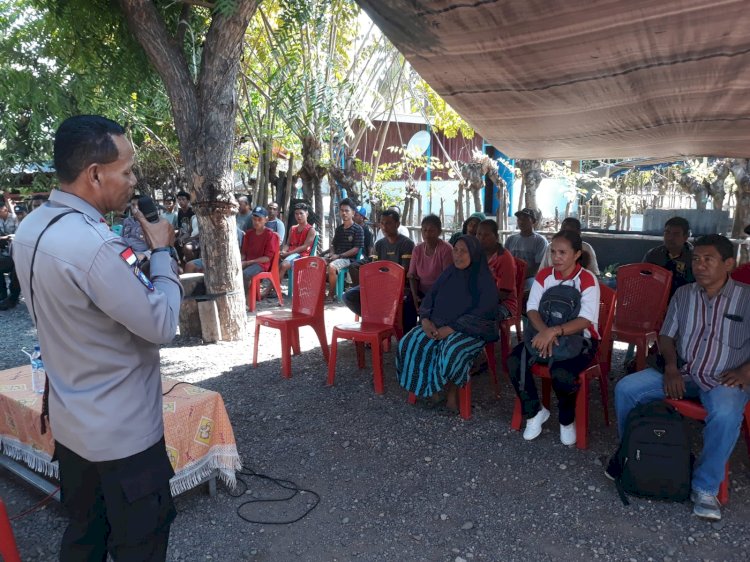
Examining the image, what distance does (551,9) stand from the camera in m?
2.36

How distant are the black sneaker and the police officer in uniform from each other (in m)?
2.38

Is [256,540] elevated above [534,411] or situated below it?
below

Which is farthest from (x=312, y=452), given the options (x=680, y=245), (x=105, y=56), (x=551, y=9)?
(x=105, y=56)

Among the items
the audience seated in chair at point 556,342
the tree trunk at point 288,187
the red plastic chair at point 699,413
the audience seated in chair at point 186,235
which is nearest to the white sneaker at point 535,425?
the audience seated in chair at point 556,342

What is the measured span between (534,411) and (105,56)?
5.57 m

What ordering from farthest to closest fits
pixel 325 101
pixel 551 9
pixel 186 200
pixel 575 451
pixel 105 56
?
pixel 186 200 → pixel 325 101 → pixel 105 56 → pixel 575 451 → pixel 551 9

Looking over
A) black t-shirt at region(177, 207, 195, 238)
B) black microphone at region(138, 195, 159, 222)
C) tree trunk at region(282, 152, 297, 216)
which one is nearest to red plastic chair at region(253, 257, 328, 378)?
black microphone at region(138, 195, 159, 222)

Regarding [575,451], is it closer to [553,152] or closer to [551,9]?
[551,9]

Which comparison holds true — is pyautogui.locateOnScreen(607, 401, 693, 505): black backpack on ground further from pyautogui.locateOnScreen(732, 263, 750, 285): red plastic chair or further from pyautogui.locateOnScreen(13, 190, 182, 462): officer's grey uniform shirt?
pyautogui.locateOnScreen(13, 190, 182, 462): officer's grey uniform shirt

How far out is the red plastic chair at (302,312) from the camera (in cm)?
507

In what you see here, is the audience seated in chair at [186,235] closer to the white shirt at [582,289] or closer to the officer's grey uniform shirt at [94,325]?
the white shirt at [582,289]

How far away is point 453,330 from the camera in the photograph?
4.20 metres

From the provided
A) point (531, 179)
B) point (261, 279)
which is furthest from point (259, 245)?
point (531, 179)

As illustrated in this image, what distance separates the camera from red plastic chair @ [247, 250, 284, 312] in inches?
306
